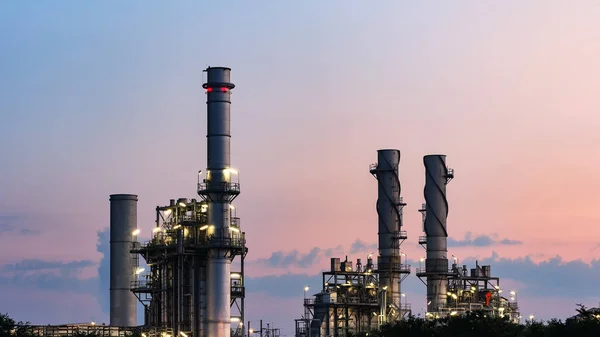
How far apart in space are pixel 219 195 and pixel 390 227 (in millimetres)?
38835

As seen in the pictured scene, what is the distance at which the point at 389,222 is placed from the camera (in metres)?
162

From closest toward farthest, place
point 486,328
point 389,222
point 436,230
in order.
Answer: point 486,328 < point 436,230 < point 389,222

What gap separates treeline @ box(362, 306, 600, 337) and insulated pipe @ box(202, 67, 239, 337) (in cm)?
1864

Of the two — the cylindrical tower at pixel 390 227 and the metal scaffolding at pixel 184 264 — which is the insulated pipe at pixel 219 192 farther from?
the cylindrical tower at pixel 390 227

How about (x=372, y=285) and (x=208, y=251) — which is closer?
(x=208, y=251)

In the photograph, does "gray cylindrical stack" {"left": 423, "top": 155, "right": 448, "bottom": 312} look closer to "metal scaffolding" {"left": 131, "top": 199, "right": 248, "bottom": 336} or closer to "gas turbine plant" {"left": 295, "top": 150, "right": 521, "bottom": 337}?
"gas turbine plant" {"left": 295, "top": 150, "right": 521, "bottom": 337}

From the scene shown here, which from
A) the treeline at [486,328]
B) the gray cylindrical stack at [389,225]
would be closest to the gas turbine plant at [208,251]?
the treeline at [486,328]

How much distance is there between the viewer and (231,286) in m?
131

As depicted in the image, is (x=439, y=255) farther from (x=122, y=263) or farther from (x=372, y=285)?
(x=122, y=263)

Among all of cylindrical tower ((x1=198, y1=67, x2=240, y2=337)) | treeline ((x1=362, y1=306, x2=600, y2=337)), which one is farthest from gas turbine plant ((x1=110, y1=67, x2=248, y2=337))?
treeline ((x1=362, y1=306, x2=600, y2=337))

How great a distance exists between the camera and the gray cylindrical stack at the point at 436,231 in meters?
159

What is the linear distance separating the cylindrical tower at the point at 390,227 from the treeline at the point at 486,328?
20280mm

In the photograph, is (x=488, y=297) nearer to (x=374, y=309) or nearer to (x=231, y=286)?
(x=374, y=309)

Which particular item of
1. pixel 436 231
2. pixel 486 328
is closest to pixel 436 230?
pixel 436 231
